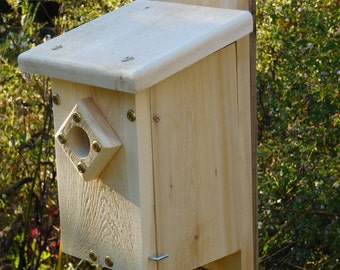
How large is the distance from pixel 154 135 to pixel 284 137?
133cm

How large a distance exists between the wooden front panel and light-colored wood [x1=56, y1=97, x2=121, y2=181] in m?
0.14

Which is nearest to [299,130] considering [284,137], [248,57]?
[284,137]

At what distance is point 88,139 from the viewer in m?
2.82

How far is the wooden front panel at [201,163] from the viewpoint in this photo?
264cm

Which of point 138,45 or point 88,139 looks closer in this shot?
point 138,45

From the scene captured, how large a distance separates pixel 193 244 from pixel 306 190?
971mm

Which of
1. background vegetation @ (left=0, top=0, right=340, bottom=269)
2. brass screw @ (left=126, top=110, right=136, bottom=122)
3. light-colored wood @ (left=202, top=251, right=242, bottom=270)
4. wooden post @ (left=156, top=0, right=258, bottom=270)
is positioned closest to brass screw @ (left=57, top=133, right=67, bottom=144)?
brass screw @ (left=126, top=110, right=136, bottom=122)

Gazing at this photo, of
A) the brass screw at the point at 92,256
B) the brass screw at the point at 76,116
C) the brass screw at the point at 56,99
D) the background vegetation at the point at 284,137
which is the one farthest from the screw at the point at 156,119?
the background vegetation at the point at 284,137

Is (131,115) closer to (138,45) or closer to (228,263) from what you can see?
(138,45)

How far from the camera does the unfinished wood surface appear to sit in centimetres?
262

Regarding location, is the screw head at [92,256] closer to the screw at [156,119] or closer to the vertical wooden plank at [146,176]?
the vertical wooden plank at [146,176]

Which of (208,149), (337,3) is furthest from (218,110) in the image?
(337,3)

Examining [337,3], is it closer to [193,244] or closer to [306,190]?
[306,190]

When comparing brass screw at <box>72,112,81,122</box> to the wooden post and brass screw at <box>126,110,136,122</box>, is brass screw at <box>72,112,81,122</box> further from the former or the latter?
the wooden post
